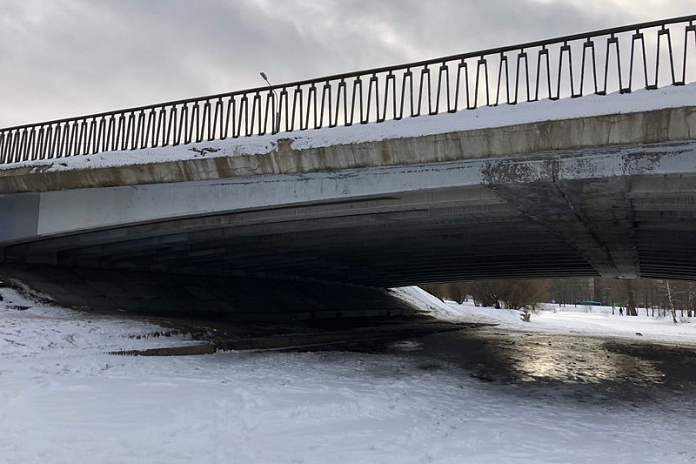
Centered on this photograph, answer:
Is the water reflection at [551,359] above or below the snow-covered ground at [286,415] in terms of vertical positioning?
below

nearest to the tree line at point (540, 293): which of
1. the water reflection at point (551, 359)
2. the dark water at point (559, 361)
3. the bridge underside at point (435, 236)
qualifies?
the bridge underside at point (435, 236)

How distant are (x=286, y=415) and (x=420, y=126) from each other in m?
5.84

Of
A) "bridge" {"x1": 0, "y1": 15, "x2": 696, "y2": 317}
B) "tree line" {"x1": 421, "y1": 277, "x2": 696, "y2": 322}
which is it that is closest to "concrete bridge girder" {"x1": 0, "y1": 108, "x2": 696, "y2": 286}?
"bridge" {"x1": 0, "y1": 15, "x2": 696, "y2": 317}

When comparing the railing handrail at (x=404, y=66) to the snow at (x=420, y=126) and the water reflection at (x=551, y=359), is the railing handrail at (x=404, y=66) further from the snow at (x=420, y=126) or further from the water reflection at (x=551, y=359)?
the water reflection at (x=551, y=359)

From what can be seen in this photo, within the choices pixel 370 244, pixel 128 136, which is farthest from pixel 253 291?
pixel 128 136

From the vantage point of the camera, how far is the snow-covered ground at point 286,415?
543cm

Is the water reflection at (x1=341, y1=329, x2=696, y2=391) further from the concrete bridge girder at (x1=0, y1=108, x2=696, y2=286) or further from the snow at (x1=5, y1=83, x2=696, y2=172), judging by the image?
the snow at (x1=5, y1=83, x2=696, y2=172)

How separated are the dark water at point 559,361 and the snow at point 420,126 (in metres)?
4.85

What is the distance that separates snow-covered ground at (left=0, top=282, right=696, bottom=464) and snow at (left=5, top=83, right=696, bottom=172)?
4388 millimetres

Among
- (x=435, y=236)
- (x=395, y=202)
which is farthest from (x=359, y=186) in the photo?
(x=435, y=236)

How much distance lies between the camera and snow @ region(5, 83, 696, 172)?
8.45 m

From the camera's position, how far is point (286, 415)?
269 inches

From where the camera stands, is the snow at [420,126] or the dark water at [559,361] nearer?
the snow at [420,126]

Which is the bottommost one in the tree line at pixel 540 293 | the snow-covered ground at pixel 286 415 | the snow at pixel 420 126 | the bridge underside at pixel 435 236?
the snow-covered ground at pixel 286 415
